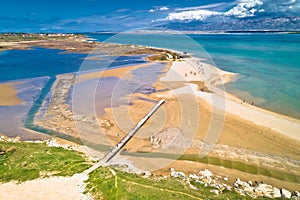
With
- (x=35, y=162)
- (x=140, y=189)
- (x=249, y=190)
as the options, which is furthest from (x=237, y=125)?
(x=35, y=162)

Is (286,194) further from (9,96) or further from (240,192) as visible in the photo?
(9,96)

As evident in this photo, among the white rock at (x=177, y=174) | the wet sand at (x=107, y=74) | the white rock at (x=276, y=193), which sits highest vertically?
the wet sand at (x=107, y=74)

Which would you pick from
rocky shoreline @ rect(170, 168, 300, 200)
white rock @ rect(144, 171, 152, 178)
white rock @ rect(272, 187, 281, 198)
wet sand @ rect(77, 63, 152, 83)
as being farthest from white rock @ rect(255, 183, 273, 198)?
wet sand @ rect(77, 63, 152, 83)

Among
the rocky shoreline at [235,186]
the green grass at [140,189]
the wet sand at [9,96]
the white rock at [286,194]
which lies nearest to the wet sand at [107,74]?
the wet sand at [9,96]

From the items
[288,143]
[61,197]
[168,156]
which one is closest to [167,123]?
[168,156]

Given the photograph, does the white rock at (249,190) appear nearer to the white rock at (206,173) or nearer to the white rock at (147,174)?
the white rock at (206,173)

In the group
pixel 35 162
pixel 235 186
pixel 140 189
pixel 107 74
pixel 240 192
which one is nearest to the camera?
pixel 140 189
